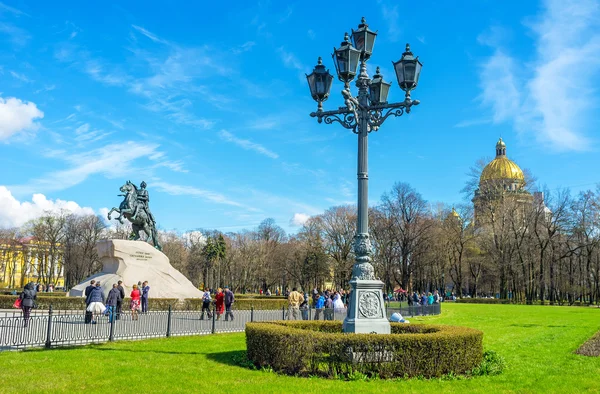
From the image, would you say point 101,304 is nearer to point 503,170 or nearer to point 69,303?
point 69,303

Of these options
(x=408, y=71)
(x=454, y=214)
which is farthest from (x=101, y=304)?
(x=454, y=214)

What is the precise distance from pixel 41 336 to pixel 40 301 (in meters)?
16.6

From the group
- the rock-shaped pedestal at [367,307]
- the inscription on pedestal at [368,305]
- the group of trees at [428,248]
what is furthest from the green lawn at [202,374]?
the group of trees at [428,248]

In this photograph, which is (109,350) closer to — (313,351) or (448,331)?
(313,351)

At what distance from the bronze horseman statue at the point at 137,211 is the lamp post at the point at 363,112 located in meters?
24.0

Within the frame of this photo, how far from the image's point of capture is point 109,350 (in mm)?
13570

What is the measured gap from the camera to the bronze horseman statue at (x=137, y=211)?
110 feet

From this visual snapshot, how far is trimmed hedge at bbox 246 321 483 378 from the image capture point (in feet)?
32.8

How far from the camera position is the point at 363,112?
12.4 m

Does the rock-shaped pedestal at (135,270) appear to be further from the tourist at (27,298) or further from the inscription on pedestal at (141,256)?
the tourist at (27,298)

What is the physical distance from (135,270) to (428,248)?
39.5 meters

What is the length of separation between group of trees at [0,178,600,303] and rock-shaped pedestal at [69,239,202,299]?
32.2 meters

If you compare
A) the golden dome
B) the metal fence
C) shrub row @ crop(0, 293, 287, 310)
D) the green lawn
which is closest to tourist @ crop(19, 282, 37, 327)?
the metal fence

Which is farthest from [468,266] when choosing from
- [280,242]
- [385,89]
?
[385,89]
